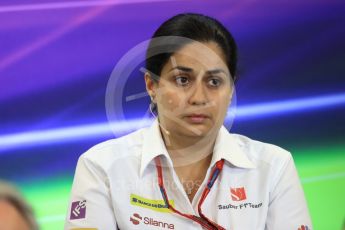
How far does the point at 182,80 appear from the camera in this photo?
7.48ft

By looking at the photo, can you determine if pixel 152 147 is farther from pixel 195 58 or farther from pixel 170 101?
pixel 195 58

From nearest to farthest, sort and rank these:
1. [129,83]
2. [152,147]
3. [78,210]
Answer: 1. [78,210]
2. [152,147]
3. [129,83]

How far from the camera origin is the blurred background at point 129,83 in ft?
9.64

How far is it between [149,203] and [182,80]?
47 centimetres

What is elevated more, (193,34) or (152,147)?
(193,34)

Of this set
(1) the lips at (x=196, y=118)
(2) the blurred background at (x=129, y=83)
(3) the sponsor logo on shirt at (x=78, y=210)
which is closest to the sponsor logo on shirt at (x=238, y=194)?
(1) the lips at (x=196, y=118)

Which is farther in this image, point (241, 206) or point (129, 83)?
point (129, 83)

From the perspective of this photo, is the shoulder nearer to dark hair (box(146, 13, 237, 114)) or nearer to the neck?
the neck

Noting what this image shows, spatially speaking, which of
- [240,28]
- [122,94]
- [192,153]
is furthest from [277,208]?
[240,28]

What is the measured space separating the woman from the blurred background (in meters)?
0.59

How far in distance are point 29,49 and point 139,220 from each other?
1.16 metres

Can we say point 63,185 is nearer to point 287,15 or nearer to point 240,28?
point 240,28

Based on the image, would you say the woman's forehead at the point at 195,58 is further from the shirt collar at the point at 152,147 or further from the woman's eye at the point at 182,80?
the shirt collar at the point at 152,147

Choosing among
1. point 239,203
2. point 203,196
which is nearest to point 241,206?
point 239,203
